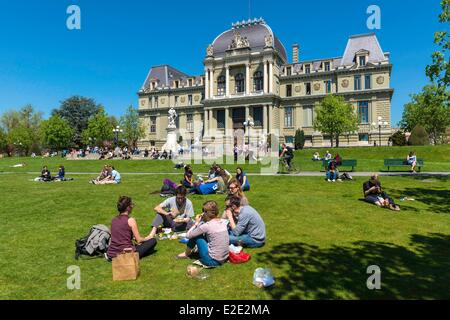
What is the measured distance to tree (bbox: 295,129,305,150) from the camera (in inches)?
2249

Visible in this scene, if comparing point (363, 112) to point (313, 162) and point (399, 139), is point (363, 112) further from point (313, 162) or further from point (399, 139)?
point (313, 162)

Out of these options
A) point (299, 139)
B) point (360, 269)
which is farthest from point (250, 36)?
point (360, 269)

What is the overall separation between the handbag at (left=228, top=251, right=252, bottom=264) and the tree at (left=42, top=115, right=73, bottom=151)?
81.4 metres

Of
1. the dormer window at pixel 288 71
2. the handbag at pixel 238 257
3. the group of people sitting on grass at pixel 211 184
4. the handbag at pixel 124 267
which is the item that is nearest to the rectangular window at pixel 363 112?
the dormer window at pixel 288 71

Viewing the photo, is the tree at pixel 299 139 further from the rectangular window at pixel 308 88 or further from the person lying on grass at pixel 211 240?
the person lying on grass at pixel 211 240

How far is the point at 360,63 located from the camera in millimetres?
56656

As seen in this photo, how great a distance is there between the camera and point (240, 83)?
63.5 metres

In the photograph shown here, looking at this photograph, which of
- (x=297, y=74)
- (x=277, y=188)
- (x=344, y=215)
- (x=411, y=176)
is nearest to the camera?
(x=344, y=215)

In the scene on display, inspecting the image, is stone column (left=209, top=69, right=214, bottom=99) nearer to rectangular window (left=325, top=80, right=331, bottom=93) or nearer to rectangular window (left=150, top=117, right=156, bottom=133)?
rectangular window (left=150, top=117, right=156, bottom=133)

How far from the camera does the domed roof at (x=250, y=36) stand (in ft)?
206

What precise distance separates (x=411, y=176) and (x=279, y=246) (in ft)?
56.7

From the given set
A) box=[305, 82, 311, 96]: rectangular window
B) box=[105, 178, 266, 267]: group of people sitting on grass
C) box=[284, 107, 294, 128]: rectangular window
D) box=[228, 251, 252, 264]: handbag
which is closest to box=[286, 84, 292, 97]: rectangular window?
box=[284, 107, 294, 128]: rectangular window
